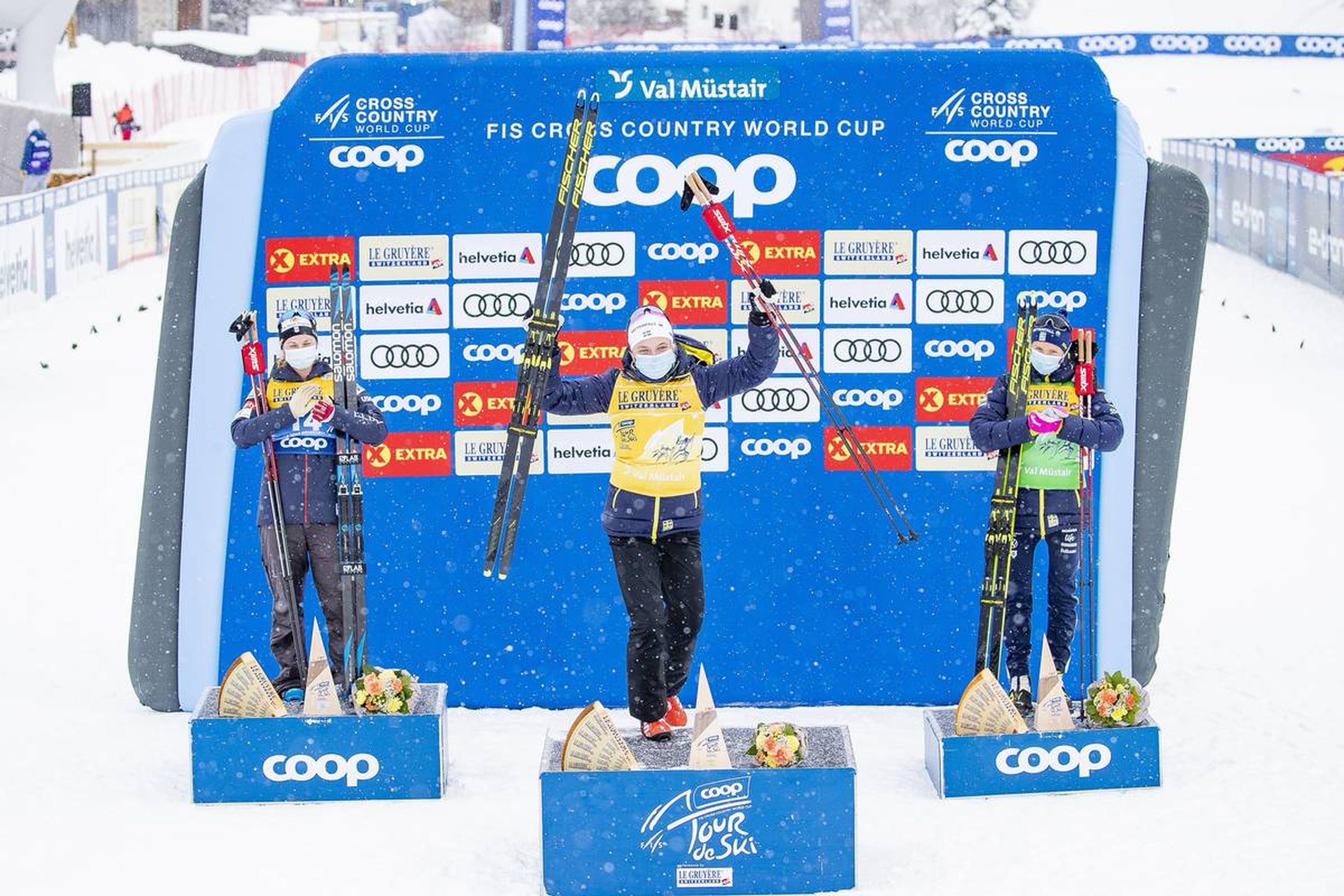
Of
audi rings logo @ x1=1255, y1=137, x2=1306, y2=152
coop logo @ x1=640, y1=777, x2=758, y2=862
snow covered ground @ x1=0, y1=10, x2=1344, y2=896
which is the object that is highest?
audi rings logo @ x1=1255, y1=137, x2=1306, y2=152

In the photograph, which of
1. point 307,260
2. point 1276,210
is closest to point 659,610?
point 307,260

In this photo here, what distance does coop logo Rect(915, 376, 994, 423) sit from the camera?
729cm

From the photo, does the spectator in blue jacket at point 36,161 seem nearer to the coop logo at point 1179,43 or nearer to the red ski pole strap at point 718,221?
the red ski pole strap at point 718,221

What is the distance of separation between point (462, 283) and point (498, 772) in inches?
80.7

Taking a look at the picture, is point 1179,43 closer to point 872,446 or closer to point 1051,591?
point 872,446

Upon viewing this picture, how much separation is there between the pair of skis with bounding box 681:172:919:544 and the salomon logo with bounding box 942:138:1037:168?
1.01 meters

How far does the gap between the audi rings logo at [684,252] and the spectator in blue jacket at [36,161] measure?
78.8 ft

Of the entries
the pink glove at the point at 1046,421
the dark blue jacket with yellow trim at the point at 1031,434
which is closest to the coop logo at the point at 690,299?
the dark blue jacket with yellow trim at the point at 1031,434

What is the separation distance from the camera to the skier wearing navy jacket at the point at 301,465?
6570mm

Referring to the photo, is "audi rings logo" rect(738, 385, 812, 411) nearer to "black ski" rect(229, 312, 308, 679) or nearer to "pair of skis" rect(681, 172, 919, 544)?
"pair of skis" rect(681, 172, 919, 544)

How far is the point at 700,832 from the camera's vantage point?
17.9ft

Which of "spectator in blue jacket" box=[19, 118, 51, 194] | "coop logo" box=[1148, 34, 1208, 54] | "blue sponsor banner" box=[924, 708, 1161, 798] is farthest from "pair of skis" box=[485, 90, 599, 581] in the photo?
"coop logo" box=[1148, 34, 1208, 54]

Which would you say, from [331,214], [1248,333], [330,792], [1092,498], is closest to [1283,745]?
[1092,498]

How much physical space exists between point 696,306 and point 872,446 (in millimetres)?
956
